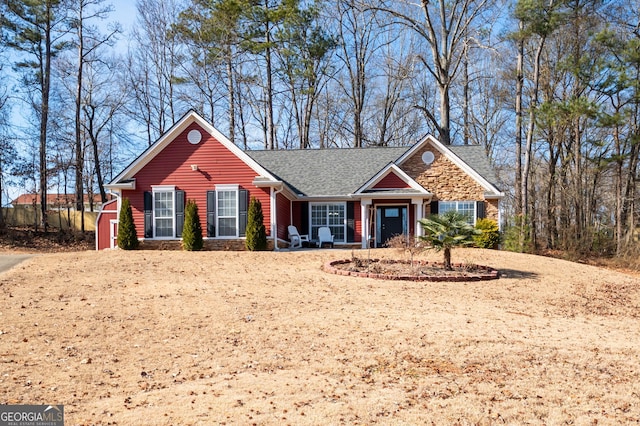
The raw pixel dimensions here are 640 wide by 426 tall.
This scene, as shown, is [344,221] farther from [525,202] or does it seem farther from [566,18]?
[566,18]

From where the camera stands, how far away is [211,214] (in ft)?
68.2

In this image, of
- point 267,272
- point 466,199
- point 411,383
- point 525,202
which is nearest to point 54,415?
point 411,383

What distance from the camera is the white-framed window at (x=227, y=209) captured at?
20.7 metres

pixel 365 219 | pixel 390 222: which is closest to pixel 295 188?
pixel 365 219

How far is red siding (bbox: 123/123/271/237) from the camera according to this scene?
20.8 m

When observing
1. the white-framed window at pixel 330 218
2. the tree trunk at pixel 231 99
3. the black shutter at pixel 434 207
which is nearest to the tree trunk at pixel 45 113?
the tree trunk at pixel 231 99

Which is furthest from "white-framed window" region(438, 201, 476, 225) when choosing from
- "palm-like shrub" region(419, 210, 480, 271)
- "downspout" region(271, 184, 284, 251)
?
"palm-like shrub" region(419, 210, 480, 271)

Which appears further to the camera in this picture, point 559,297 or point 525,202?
point 525,202

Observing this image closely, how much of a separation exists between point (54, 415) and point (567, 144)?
32.2 meters

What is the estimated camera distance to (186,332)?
28.8ft

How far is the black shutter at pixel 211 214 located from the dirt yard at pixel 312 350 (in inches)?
247

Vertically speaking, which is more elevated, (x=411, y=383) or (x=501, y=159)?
(x=501, y=159)

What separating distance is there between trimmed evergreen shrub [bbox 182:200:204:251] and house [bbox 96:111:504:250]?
0.68 metres

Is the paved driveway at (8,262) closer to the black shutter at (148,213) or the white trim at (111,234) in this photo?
the black shutter at (148,213)
